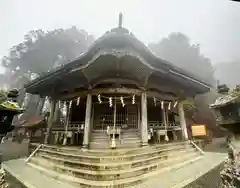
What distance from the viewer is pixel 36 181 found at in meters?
6.72

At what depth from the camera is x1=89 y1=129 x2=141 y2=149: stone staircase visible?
33.4 feet

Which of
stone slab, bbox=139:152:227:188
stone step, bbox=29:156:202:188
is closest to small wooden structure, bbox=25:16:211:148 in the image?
stone step, bbox=29:156:202:188

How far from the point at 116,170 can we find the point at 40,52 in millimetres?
35030

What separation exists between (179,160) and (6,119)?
8209 millimetres

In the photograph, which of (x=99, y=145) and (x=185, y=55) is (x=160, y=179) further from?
(x=185, y=55)

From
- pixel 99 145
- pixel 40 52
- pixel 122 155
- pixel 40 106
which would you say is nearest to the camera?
pixel 122 155

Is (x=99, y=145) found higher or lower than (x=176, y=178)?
higher

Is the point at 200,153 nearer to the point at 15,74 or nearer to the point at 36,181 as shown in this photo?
the point at 36,181

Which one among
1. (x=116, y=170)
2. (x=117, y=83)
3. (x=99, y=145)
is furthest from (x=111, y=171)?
(x=117, y=83)

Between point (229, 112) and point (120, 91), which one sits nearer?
point (229, 112)

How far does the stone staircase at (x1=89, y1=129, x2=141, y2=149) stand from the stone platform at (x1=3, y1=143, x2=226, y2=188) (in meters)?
1.62

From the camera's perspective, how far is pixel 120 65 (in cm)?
1002

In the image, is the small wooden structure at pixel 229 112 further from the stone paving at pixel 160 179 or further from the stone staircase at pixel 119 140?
the stone staircase at pixel 119 140

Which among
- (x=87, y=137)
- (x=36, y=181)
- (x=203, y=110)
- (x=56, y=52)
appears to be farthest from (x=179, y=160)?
(x=56, y=52)
